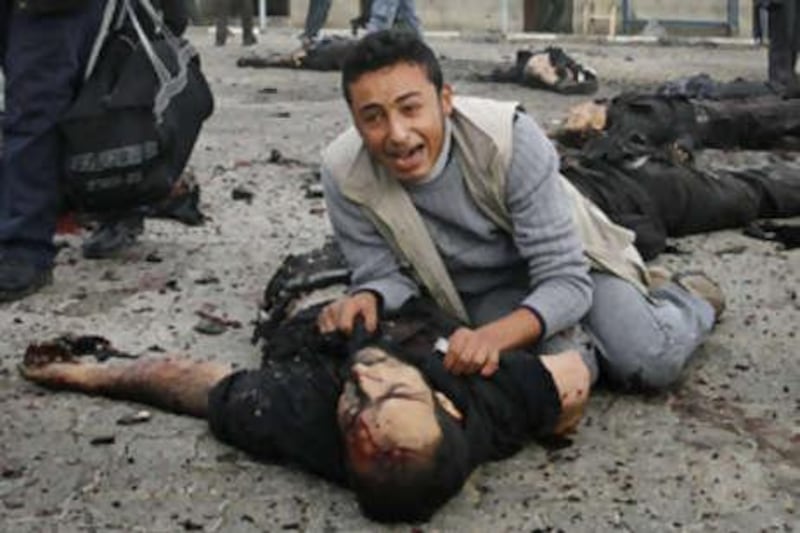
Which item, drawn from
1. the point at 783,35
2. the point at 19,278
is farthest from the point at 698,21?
the point at 19,278

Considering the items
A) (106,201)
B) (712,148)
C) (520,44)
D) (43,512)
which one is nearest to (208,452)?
(43,512)

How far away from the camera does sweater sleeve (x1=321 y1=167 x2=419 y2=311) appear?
3.23 meters

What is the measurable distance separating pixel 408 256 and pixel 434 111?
0.36 metres

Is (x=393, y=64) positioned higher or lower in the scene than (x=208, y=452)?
higher

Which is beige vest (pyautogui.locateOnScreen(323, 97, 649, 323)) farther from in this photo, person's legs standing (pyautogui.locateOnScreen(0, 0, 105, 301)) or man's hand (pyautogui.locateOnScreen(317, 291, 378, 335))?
person's legs standing (pyautogui.locateOnScreen(0, 0, 105, 301))

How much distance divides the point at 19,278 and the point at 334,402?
1718 mm

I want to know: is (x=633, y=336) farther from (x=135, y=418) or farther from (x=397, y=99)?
(x=135, y=418)

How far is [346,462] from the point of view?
2.70 metres

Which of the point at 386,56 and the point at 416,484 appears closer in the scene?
the point at 416,484

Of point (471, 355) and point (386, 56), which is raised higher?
point (386, 56)

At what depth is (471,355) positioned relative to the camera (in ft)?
9.30

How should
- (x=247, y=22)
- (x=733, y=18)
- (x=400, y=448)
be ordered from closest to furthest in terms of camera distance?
(x=400, y=448)
(x=247, y=22)
(x=733, y=18)

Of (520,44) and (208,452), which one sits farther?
(520,44)

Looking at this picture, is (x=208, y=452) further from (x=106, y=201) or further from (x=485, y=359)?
Answer: (x=106, y=201)
